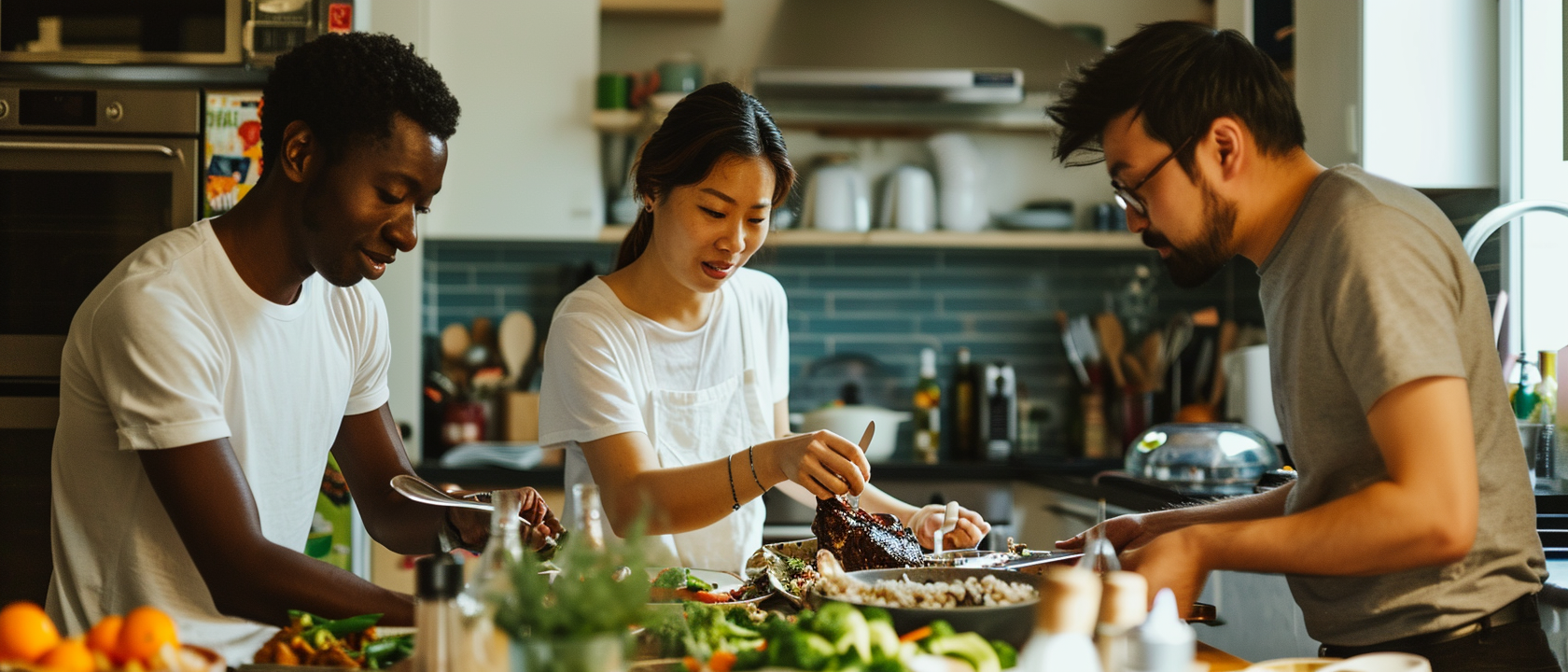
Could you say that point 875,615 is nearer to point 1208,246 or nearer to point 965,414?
point 1208,246

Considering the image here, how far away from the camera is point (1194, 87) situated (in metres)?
1.43

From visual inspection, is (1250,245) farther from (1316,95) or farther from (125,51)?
(125,51)

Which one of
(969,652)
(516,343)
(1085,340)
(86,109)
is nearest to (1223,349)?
(1085,340)

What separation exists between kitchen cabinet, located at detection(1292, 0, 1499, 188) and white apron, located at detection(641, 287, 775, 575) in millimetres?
1792

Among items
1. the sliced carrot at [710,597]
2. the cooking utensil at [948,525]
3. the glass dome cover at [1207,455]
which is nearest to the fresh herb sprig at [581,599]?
the sliced carrot at [710,597]

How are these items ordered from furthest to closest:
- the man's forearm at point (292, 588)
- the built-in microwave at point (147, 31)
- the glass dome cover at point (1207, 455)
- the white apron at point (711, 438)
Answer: the built-in microwave at point (147, 31)
the glass dome cover at point (1207, 455)
the white apron at point (711, 438)
the man's forearm at point (292, 588)

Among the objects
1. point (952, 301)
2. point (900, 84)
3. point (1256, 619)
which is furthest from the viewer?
point (952, 301)

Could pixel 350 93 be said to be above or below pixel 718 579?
above

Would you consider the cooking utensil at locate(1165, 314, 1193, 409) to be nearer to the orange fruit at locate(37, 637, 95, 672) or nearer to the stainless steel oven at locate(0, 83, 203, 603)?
the stainless steel oven at locate(0, 83, 203, 603)

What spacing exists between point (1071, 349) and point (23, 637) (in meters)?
3.40

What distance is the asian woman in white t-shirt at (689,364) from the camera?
1.75m

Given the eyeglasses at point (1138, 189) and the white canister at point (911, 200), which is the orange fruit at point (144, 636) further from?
the white canister at point (911, 200)

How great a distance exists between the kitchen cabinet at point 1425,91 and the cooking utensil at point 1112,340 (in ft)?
3.79

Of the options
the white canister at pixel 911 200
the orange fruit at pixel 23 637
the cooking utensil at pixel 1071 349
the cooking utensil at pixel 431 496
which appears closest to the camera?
the orange fruit at pixel 23 637
